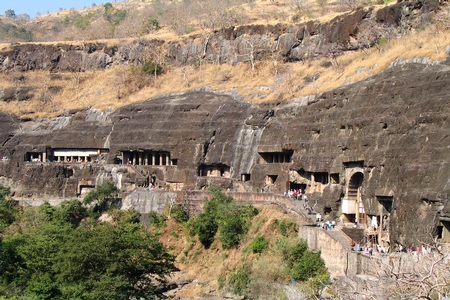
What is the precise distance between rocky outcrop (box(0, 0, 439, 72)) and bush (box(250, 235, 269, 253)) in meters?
28.0

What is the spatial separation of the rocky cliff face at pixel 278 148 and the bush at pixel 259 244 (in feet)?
15.2

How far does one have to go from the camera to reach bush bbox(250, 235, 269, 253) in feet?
159

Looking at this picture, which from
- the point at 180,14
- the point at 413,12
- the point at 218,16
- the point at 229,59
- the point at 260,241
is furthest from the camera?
the point at 180,14

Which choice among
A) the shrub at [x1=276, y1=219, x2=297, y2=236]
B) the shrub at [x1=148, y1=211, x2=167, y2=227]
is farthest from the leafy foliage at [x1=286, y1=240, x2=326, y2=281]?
the shrub at [x1=148, y1=211, x2=167, y2=227]

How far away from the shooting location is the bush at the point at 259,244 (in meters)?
48.3

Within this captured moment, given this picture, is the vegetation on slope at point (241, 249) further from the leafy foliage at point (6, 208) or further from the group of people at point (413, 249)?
the leafy foliage at point (6, 208)

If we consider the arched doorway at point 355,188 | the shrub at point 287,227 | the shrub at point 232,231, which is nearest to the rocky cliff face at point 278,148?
the arched doorway at point 355,188

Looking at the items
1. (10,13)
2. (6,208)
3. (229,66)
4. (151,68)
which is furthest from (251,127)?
(10,13)

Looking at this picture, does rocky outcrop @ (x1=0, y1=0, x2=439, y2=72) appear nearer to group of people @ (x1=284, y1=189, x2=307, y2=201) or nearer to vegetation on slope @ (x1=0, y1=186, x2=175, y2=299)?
group of people @ (x1=284, y1=189, x2=307, y2=201)

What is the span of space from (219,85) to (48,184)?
19.2 m

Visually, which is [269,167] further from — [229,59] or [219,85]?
[229,59]

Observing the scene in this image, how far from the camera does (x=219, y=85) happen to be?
254 ft

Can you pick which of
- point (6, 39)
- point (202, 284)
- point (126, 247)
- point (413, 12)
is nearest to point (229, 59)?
point (413, 12)

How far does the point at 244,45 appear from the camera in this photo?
84562mm
